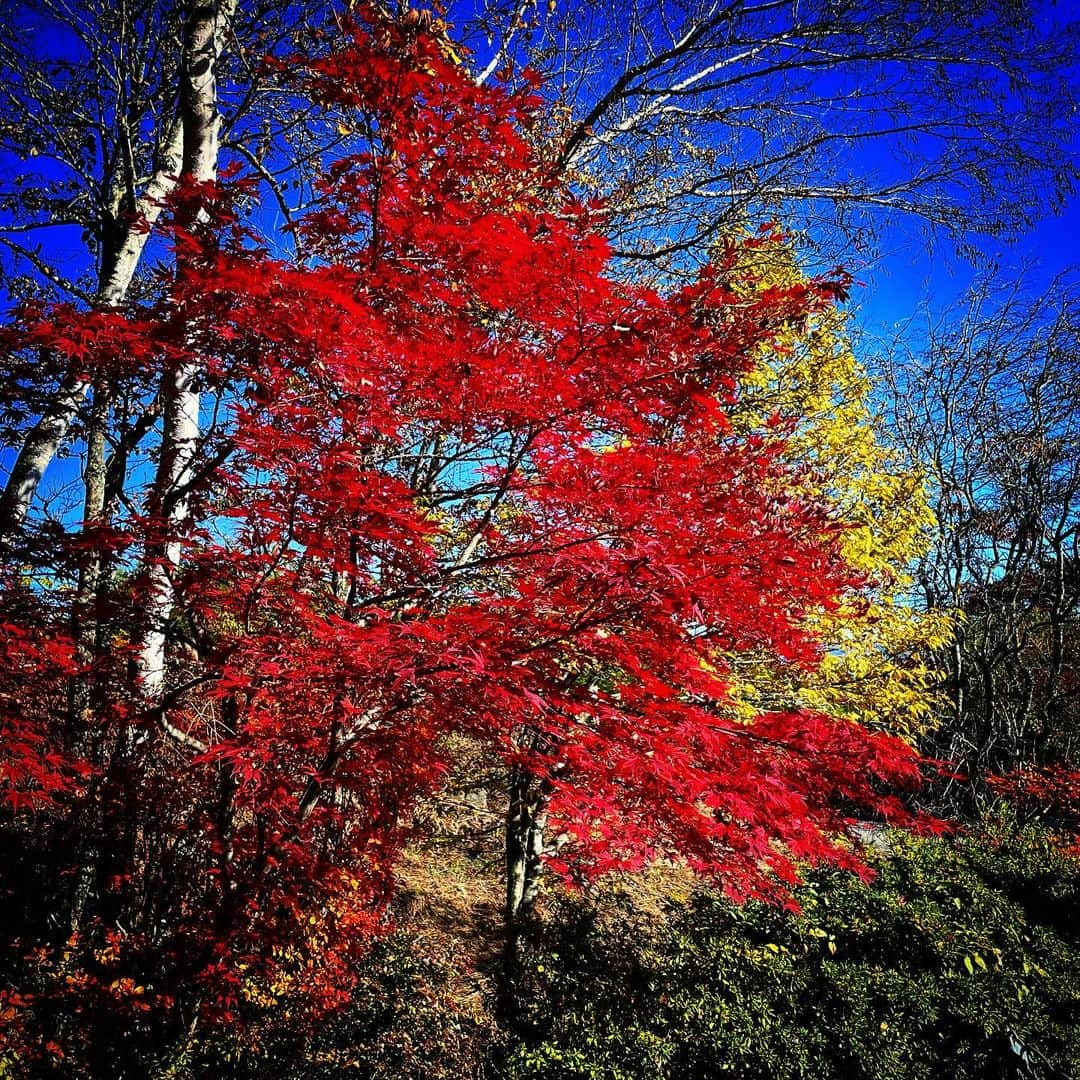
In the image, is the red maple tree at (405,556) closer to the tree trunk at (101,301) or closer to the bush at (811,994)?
the bush at (811,994)

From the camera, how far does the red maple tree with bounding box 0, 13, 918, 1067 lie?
2.92 m

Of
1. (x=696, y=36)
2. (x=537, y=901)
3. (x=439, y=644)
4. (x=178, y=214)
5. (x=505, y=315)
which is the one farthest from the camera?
(x=537, y=901)

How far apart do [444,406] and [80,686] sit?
192 inches

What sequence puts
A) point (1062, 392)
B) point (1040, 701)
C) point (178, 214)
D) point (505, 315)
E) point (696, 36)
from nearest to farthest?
1. point (178, 214)
2. point (505, 315)
3. point (696, 36)
4. point (1062, 392)
5. point (1040, 701)

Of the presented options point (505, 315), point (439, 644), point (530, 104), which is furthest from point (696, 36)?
point (439, 644)

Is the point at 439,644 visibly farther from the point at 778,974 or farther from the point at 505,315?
the point at 778,974

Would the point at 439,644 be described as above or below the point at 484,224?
below

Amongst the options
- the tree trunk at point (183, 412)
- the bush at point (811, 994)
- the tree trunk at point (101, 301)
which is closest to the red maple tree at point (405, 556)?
the tree trunk at point (183, 412)

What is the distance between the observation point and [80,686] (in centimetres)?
559

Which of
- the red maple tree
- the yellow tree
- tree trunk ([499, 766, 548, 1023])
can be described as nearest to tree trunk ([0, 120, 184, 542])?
the red maple tree

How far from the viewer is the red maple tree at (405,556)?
9.59 feet

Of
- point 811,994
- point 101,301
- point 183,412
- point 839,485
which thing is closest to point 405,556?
point 183,412

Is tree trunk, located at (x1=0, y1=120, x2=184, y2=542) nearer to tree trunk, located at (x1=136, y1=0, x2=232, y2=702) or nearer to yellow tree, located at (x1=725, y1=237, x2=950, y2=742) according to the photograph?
tree trunk, located at (x1=136, y1=0, x2=232, y2=702)

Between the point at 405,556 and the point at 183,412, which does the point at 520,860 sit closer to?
the point at 405,556
